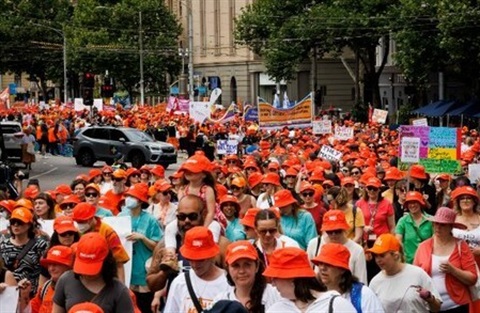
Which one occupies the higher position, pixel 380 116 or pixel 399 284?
pixel 399 284

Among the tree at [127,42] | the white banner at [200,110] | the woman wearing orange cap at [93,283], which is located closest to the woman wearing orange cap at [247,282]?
the woman wearing orange cap at [93,283]

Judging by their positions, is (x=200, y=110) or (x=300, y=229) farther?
(x=200, y=110)

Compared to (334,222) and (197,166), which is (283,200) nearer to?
(197,166)

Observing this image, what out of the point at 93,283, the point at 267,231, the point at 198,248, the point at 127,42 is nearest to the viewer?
the point at 198,248

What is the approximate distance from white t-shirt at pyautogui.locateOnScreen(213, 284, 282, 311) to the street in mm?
24990

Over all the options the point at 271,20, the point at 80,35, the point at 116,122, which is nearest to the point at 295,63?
the point at 271,20

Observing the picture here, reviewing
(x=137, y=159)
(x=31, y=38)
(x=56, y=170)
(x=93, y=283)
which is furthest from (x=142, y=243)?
(x=31, y=38)

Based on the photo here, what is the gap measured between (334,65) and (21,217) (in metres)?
73.7

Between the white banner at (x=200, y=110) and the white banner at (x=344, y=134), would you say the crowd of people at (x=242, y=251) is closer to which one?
the white banner at (x=344, y=134)

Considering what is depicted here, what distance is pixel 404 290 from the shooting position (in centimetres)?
842

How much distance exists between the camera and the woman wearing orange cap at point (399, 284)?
27.6 ft

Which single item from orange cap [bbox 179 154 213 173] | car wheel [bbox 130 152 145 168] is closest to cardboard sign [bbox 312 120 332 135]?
car wheel [bbox 130 152 145 168]

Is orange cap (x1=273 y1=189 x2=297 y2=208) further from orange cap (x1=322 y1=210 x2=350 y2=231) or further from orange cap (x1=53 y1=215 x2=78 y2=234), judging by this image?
orange cap (x1=53 y1=215 x2=78 y2=234)

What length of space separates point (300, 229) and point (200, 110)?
98.2 feet
